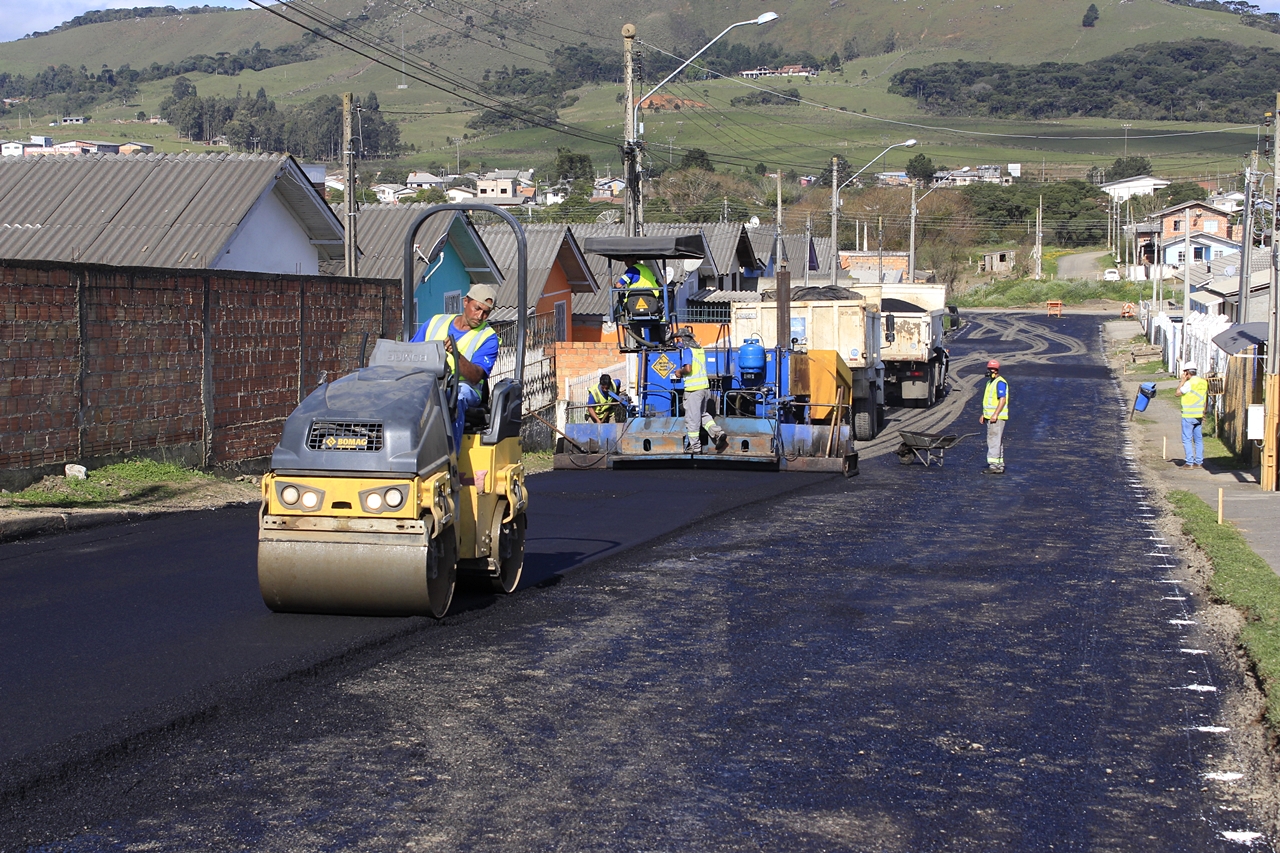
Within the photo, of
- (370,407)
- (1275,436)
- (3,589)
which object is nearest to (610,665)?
(370,407)

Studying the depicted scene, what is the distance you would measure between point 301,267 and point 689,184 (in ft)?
237

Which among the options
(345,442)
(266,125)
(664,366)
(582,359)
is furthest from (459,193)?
(345,442)

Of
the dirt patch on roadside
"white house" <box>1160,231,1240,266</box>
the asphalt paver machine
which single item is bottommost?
the dirt patch on roadside

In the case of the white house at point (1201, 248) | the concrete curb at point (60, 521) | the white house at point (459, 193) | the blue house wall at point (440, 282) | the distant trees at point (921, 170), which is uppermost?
the distant trees at point (921, 170)

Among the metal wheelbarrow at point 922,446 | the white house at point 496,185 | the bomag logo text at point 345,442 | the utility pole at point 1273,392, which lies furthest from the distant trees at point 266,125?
the bomag logo text at point 345,442

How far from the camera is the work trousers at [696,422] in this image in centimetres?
1605

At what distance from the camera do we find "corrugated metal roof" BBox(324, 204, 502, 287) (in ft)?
90.0

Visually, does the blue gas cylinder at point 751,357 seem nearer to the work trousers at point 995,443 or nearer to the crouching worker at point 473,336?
the work trousers at point 995,443

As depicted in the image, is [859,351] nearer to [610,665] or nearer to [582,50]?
[610,665]

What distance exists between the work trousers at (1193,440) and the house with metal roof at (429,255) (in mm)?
13772

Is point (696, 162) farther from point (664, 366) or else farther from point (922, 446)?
point (664, 366)

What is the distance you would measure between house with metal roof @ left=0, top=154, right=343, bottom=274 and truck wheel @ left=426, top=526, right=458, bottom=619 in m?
13.9

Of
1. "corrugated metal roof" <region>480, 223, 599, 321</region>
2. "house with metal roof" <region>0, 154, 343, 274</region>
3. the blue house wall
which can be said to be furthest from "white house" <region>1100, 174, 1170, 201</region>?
"house with metal roof" <region>0, 154, 343, 274</region>

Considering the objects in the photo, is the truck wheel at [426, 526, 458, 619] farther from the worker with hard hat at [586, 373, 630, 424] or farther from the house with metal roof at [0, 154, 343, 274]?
the house with metal roof at [0, 154, 343, 274]
